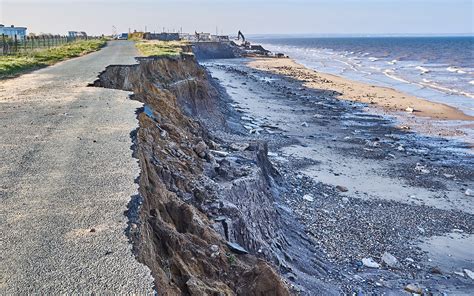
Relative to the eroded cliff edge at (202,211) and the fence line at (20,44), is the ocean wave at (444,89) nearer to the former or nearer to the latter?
the eroded cliff edge at (202,211)

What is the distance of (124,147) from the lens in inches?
333

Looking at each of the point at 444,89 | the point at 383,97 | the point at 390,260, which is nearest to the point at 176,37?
the point at 444,89

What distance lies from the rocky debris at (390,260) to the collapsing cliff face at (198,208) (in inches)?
109

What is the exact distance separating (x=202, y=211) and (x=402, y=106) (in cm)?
3076

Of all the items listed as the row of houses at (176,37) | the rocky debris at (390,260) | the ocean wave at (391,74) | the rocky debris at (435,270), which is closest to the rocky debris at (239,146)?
the rocky debris at (390,260)

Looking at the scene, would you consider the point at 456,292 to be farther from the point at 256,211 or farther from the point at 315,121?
the point at 315,121

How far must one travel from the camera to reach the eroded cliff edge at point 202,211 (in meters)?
6.26

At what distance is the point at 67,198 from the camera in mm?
6371

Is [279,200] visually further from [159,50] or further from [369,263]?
[159,50]

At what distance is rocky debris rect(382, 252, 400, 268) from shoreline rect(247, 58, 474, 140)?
57.8 ft

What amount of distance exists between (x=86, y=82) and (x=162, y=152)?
6.50 metres

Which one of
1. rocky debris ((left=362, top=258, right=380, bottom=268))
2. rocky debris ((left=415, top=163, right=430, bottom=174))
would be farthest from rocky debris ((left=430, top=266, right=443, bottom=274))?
rocky debris ((left=415, top=163, right=430, bottom=174))

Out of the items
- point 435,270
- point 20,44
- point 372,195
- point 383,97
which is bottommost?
point 435,270

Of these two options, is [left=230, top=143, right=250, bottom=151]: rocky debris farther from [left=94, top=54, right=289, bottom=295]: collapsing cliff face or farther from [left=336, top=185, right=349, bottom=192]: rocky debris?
[left=336, top=185, right=349, bottom=192]: rocky debris
